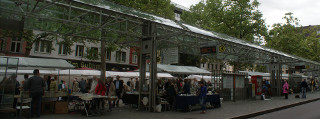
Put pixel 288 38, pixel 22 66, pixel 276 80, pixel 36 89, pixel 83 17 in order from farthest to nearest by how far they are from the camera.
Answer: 1. pixel 288 38
2. pixel 276 80
3. pixel 22 66
4. pixel 83 17
5. pixel 36 89

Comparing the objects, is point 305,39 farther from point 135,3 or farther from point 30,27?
point 30,27

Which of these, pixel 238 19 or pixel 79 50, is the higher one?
pixel 238 19

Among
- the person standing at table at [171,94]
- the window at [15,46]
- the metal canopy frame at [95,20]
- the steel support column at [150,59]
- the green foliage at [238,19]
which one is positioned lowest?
the person standing at table at [171,94]

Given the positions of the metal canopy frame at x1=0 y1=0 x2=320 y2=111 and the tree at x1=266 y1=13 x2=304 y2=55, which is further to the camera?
the tree at x1=266 y1=13 x2=304 y2=55

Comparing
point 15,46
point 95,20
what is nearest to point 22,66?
point 95,20

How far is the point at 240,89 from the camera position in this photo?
18.9m

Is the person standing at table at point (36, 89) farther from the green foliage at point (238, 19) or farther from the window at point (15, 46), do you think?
the green foliage at point (238, 19)

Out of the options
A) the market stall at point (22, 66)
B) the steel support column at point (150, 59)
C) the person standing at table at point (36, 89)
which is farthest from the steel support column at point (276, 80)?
the person standing at table at point (36, 89)

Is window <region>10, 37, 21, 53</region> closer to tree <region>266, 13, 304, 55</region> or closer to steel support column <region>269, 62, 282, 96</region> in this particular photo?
steel support column <region>269, 62, 282, 96</region>

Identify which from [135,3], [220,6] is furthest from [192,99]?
[220,6]

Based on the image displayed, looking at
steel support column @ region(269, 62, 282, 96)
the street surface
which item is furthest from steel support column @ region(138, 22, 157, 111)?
steel support column @ region(269, 62, 282, 96)

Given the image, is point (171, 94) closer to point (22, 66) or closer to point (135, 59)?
point (22, 66)

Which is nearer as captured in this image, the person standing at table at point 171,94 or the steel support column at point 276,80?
the person standing at table at point 171,94

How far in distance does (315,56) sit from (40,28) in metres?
51.8
